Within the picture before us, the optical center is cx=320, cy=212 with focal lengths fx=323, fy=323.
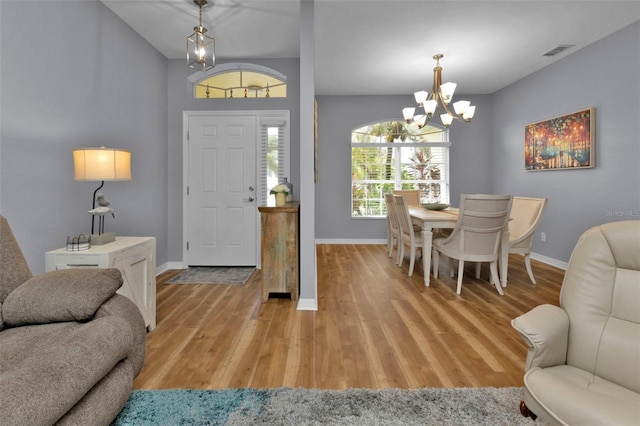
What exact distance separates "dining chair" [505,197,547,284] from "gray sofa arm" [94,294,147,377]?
3513 mm

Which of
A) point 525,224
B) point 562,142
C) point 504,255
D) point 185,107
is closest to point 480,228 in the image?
point 504,255

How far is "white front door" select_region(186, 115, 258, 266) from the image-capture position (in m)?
4.28

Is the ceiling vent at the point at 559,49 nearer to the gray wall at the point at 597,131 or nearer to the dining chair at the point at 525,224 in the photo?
the gray wall at the point at 597,131

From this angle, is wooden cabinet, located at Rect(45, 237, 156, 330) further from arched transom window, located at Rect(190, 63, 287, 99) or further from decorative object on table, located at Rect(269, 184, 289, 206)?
arched transom window, located at Rect(190, 63, 287, 99)

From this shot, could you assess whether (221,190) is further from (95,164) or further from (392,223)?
(392,223)

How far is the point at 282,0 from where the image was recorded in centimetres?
302

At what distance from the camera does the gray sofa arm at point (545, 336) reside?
1288mm

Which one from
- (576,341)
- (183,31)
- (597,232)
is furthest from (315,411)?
(183,31)

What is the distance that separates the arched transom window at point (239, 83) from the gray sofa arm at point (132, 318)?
341 cm

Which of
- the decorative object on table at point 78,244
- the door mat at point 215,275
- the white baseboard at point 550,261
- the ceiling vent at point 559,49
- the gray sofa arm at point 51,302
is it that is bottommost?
the door mat at point 215,275

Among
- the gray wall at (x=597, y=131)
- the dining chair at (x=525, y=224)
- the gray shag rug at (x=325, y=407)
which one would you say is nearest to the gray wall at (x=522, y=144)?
the gray wall at (x=597, y=131)

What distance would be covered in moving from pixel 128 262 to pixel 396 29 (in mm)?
3445

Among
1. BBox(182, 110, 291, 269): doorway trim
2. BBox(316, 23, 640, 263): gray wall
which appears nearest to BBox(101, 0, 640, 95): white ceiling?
BBox(316, 23, 640, 263): gray wall

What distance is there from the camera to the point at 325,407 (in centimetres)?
154
